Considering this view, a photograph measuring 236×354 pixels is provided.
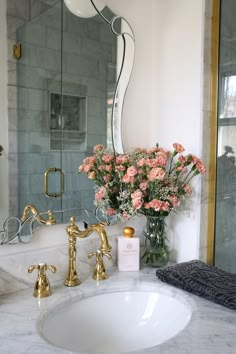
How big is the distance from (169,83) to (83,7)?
45 cm

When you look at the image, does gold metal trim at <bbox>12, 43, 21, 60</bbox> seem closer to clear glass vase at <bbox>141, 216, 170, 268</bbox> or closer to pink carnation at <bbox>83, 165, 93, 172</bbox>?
pink carnation at <bbox>83, 165, 93, 172</bbox>

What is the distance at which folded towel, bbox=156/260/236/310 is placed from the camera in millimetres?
1022

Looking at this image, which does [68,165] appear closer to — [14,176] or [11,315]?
[14,176]

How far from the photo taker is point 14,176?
1.12 metres

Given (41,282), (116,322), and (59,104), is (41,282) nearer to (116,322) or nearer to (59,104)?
(116,322)

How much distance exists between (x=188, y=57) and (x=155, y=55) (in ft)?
0.60

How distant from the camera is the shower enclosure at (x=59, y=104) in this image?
1141 millimetres

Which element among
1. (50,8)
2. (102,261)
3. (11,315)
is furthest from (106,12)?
(11,315)

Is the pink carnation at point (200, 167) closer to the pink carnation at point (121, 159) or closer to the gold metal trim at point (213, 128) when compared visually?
the gold metal trim at point (213, 128)

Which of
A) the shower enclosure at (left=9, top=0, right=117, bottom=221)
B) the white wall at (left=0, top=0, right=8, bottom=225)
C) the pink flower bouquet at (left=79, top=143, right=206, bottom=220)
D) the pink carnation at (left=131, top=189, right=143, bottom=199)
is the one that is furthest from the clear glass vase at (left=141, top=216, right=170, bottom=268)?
the white wall at (left=0, top=0, right=8, bottom=225)

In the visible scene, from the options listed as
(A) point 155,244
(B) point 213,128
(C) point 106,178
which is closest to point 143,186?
(C) point 106,178

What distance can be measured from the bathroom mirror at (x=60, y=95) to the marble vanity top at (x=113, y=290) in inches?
10.7

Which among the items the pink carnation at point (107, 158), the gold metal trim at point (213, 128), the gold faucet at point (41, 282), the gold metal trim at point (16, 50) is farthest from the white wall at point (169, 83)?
the gold faucet at point (41, 282)

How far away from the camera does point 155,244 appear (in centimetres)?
137
